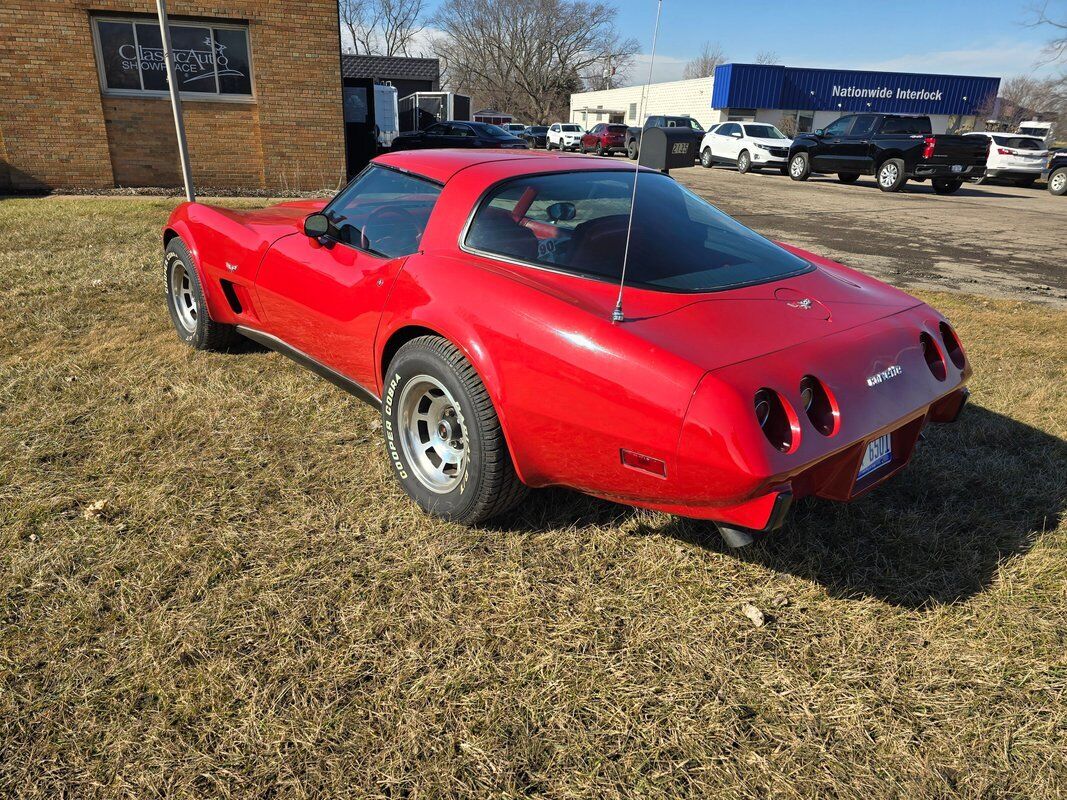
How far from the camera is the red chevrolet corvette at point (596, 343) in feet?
6.72

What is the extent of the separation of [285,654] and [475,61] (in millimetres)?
78252

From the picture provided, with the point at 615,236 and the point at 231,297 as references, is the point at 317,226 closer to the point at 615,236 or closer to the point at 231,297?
the point at 231,297

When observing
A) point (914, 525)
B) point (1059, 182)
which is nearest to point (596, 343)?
point (914, 525)

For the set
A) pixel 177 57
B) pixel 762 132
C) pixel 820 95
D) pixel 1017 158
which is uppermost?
pixel 820 95

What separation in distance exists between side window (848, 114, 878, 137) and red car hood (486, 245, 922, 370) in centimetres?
1802

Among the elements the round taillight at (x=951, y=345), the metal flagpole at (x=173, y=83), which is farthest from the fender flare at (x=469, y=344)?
the metal flagpole at (x=173, y=83)

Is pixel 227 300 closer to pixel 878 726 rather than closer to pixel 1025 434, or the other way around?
pixel 878 726

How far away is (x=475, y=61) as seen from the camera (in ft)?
236

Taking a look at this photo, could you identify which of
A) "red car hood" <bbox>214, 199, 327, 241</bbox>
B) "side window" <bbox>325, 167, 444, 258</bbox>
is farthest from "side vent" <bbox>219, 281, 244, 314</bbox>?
"side window" <bbox>325, 167, 444, 258</bbox>

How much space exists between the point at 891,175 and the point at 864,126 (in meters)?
1.72

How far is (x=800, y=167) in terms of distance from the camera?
67.1 ft

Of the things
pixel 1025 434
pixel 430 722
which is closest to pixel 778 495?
pixel 430 722

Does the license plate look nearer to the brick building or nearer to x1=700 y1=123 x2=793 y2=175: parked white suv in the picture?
the brick building

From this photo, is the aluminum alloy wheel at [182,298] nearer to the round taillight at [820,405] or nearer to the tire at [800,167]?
the round taillight at [820,405]
